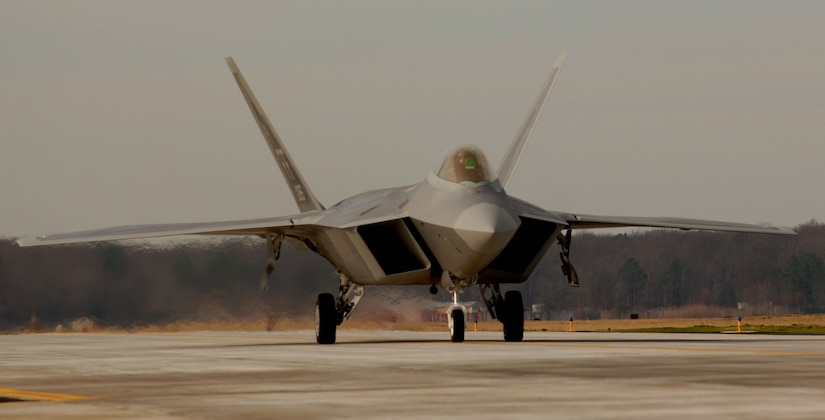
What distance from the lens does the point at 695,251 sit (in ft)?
184

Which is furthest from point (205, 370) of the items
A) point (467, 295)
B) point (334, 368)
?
point (467, 295)

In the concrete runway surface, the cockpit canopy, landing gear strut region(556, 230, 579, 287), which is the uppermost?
the cockpit canopy

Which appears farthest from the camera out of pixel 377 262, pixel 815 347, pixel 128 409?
pixel 377 262

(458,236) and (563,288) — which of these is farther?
(563,288)

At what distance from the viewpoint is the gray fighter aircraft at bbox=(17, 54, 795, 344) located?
17.8 m

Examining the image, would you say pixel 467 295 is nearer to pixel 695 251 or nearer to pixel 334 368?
pixel 695 251

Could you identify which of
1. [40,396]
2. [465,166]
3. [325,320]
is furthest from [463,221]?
[40,396]

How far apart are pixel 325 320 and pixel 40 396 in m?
11.5

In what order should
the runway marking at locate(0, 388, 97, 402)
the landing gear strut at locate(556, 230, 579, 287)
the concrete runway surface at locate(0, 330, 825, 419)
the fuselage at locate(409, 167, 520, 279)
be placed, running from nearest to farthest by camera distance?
1. the concrete runway surface at locate(0, 330, 825, 419)
2. the runway marking at locate(0, 388, 97, 402)
3. the fuselage at locate(409, 167, 520, 279)
4. the landing gear strut at locate(556, 230, 579, 287)

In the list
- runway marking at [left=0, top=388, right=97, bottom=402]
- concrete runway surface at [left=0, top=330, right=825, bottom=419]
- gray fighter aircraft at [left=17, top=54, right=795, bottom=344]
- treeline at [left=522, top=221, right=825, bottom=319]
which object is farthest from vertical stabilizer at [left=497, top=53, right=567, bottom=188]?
treeline at [left=522, top=221, right=825, bottom=319]

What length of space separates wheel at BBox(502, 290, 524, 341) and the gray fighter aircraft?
15 mm

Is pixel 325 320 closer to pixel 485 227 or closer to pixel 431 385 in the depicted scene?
pixel 485 227

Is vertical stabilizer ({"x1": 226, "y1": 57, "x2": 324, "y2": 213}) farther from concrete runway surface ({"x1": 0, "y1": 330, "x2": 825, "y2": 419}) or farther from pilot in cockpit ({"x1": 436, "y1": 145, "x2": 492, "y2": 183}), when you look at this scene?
concrete runway surface ({"x1": 0, "y1": 330, "x2": 825, "y2": 419})

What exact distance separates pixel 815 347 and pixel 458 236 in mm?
4684
